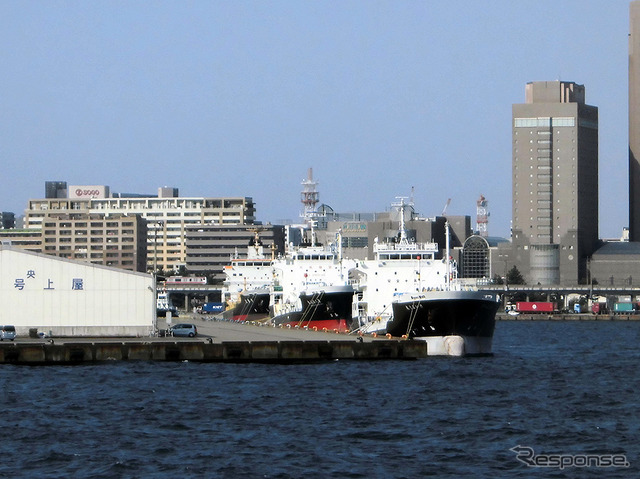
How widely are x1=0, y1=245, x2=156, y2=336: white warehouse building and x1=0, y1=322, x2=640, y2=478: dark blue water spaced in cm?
1069

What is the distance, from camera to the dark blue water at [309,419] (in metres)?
42.9

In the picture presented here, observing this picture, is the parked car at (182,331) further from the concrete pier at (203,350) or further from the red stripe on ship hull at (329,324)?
the red stripe on ship hull at (329,324)

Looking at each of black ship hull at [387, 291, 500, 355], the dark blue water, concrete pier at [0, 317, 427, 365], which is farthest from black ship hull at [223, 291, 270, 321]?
the dark blue water

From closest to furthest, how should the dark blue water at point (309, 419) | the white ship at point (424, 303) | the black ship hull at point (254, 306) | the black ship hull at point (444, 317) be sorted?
the dark blue water at point (309, 419) < the black ship hull at point (444, 317) < the white ship at point (424, 303) < the black ship hull at point (254, 306)

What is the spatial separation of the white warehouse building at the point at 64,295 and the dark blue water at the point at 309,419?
10692mm

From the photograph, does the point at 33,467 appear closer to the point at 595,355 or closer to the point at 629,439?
Result: the point at 629,439

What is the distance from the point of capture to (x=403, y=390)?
209 feet

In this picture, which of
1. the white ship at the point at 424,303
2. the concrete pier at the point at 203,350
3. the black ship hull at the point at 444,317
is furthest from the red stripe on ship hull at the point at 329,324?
the concrete pier at the point at 203,350

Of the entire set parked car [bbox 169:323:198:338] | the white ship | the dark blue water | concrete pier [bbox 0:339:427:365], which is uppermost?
the white ship

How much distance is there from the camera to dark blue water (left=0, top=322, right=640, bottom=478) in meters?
42.9

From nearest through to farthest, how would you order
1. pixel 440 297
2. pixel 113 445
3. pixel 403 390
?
pixel 113 445 → pixel 403 390 → pixel 440 297

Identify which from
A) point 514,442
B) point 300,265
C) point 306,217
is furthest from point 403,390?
point 306,217

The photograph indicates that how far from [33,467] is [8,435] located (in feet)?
21.5

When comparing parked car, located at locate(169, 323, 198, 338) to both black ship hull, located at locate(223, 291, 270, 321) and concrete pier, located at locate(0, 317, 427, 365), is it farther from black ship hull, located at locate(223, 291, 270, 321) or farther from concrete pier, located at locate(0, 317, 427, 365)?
black ship hull, located at locate(223, 291, 270, 321)
